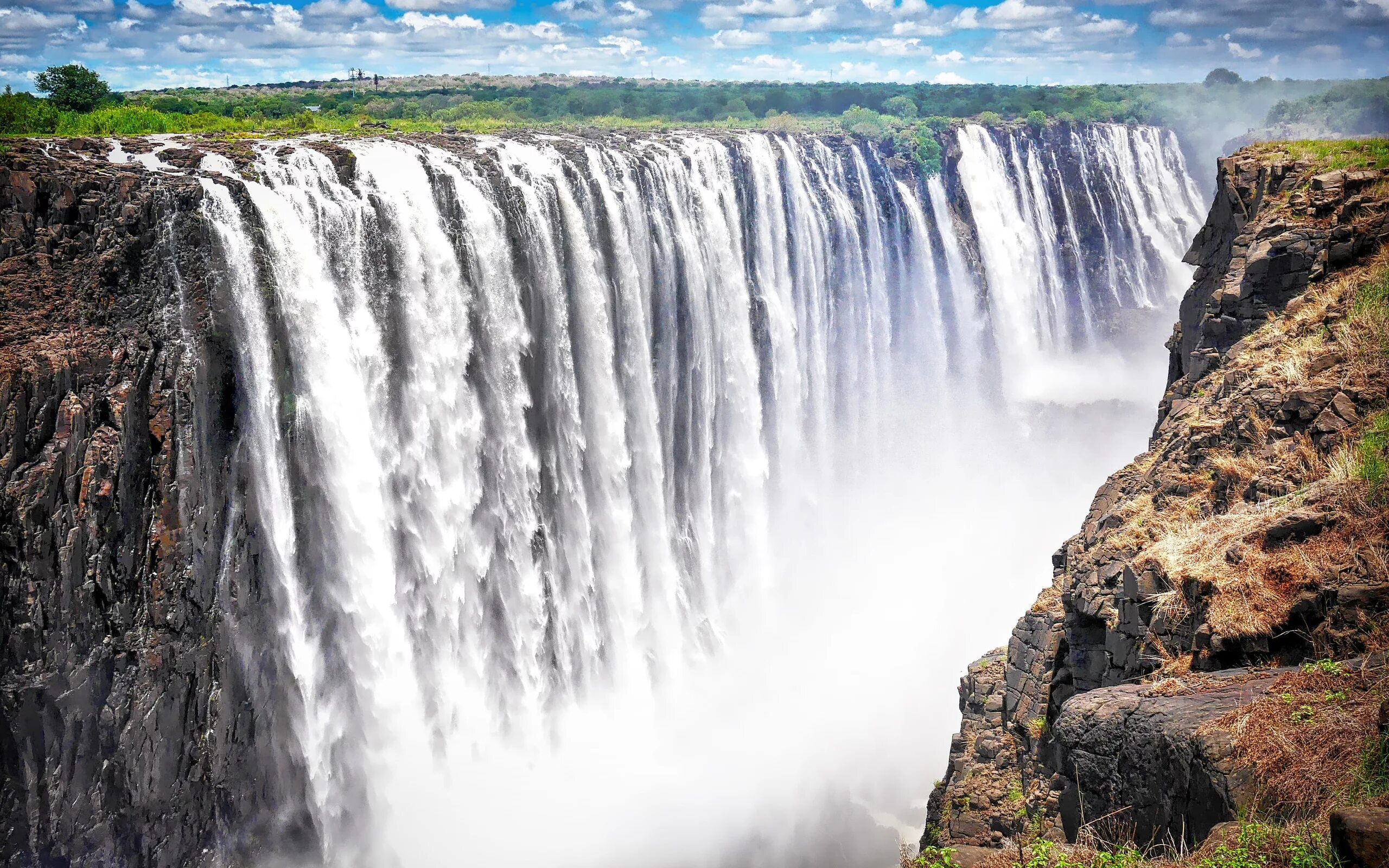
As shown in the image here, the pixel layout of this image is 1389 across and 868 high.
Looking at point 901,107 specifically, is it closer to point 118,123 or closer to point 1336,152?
point 1336,152

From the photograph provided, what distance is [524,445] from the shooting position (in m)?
22.9

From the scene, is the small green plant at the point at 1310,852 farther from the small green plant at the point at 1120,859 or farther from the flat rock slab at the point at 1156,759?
the small green plant at the point at 1120,859

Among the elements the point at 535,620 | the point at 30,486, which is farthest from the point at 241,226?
the point at 535,620

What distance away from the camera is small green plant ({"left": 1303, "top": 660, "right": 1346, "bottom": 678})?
9094 millimetres

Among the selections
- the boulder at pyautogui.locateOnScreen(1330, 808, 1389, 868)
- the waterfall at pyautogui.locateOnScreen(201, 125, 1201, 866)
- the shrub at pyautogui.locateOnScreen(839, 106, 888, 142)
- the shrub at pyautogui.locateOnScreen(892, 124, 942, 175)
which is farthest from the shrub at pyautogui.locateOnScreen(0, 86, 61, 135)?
the shrub at pyautogui.locateOnScreen(892, 124, 942, 175)

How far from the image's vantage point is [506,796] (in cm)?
2069

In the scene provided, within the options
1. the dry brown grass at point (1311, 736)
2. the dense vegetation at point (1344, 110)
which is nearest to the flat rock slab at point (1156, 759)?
the dry brown grass at point (1311, 736)

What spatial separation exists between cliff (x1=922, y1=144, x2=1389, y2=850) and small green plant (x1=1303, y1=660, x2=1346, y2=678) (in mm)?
35

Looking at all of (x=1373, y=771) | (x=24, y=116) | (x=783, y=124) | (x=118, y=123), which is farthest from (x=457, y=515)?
(x=783, y=124)

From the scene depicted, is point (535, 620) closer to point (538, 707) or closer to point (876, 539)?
point (538, 707)

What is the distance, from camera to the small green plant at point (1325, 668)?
909 centimetres

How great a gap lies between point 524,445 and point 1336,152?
17.1m

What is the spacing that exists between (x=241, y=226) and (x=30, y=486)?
5577 mm

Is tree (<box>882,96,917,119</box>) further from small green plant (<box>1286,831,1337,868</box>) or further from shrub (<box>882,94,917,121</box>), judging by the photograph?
small green plant (<box>1286,831,1337,868</box>)
